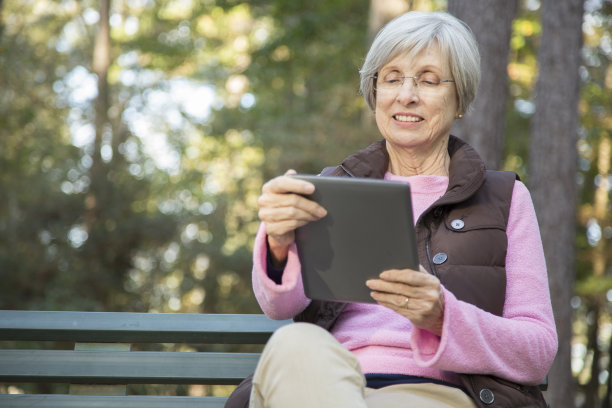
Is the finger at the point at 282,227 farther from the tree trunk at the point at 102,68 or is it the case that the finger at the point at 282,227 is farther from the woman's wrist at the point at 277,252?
the tree trunk at the point at 102,68

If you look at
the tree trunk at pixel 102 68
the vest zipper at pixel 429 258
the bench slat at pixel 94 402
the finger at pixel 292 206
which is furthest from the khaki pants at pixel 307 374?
the tree trunk at pixel 102 68

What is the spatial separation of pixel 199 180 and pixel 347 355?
18671 mm

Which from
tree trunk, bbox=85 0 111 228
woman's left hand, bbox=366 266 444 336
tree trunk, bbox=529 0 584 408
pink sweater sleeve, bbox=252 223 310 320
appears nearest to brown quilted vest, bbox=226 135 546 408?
pink sweater sleeve, bbox=252 223 310 320

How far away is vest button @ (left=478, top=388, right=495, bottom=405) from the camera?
239cm

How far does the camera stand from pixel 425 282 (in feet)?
7.20

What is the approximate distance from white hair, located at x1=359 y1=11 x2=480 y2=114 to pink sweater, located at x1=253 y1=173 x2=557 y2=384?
41 centimetres

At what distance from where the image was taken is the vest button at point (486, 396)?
7.84 feet

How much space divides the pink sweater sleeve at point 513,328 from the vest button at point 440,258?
0.21 meters

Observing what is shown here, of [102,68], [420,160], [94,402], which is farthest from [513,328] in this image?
[102,68]

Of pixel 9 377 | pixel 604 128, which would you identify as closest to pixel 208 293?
pixel 604 128

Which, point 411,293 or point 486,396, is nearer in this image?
point 411,293

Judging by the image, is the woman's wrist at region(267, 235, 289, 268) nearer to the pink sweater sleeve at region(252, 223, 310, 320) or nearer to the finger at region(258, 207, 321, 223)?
the pink sweater sleeve at region(252, 223, 310, 320)

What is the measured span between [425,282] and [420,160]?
3.00 ft

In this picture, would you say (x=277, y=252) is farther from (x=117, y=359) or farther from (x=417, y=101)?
(x=117, y=359)
